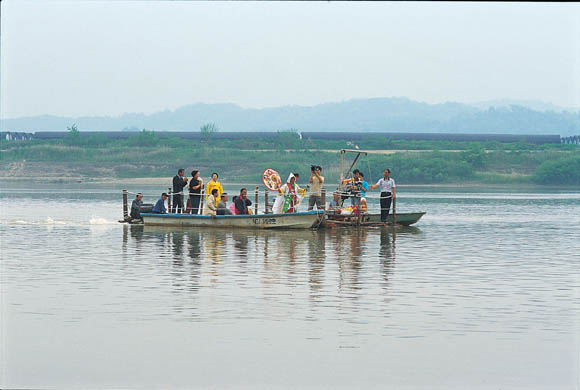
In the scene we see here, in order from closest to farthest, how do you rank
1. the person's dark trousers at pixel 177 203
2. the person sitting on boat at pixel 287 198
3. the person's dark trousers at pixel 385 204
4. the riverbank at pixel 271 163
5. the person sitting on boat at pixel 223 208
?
the person sitting on boat at pixel 287 198 < the person sitting on boat at pixel 223 208 < the person's dark trousers at pixel 385 204 < the person's dark trousers at pixel 177 203 < the riverbank at pixel 271 163

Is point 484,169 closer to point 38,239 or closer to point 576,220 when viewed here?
point 576,220

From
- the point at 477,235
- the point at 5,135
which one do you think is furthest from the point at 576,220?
the point at 5,135

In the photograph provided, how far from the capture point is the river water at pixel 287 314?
12070 mm

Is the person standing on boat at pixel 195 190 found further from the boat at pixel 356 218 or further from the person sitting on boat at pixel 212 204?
the boat at pixel 356 218

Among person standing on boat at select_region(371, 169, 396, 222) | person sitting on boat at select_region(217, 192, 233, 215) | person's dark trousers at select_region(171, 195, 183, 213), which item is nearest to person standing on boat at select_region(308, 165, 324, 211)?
person standing on boat at select_region(371, 169, 396, 222)

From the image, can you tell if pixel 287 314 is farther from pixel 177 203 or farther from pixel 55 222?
pixel 55 222

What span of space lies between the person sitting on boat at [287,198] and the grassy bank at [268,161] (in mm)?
70467

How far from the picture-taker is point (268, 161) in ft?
374

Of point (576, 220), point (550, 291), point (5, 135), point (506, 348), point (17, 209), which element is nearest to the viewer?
point (506, 348)

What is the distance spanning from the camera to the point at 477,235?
109 ft

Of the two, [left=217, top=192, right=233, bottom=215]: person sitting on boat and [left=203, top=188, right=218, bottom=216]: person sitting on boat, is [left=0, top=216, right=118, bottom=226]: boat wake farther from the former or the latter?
[left=203, top=188, right=218, bottom=216]: person sitting on boat

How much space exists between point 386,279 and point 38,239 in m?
13.4

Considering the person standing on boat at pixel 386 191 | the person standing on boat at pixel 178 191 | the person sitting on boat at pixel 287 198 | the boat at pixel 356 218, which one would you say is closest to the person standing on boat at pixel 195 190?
the person standing on boat at pixel 178 191

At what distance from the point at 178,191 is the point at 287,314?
18956mm
